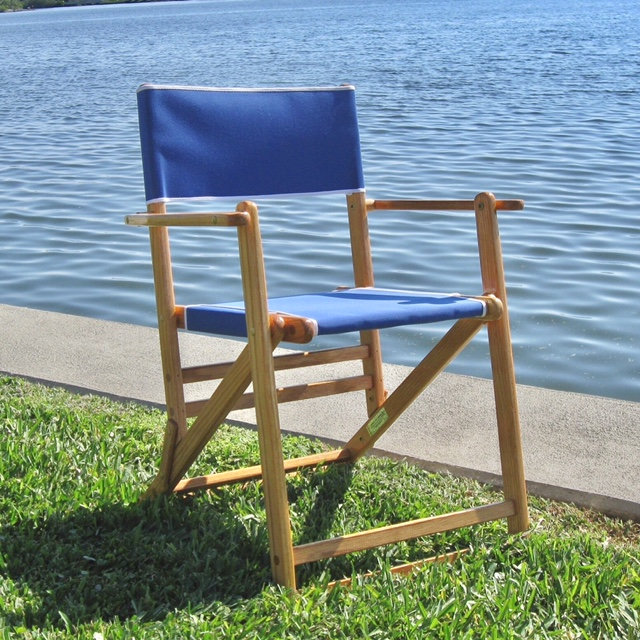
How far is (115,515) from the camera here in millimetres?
2883

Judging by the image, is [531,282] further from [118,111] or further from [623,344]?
[118,111]

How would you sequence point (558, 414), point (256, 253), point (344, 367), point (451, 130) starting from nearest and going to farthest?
1. point (256, 253)
2. point (558, 414)
3. point (344, 367)
4. point (451, 130)

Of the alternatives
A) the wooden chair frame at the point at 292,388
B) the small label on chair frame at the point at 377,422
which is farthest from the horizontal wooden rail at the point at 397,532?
the small label on chair frame at the point at 377,422

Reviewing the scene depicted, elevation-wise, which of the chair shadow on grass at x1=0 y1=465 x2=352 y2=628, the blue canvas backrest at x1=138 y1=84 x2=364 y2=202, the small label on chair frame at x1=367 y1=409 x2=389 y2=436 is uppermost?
the blue canvas backrest at x1=138 y1=84 x2=364 y2=202

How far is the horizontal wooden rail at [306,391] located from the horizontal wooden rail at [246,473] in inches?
6.9

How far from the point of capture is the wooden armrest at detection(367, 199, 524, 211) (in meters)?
2.84

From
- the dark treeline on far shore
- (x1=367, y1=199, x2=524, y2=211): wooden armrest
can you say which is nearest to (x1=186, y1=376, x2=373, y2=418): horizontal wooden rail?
(x1=367, y1=199, x2=524, y2=211): wooden armrest

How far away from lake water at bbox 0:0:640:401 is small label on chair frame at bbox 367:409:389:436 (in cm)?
152

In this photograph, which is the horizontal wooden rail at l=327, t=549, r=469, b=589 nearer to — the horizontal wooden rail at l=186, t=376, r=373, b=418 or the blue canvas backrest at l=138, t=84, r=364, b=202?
the horizontal wooden rail at l=186, t=376, r=373, b=418

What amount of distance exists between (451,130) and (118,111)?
538 centimetres

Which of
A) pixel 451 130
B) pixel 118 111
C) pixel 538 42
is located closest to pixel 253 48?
pixel 538 42

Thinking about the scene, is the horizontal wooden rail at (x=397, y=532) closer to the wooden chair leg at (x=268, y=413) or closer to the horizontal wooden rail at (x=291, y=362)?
the wooden chair leg at (x=268, y=413)

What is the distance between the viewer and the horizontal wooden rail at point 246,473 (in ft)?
9.92

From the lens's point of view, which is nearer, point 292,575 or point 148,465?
point 292,575
